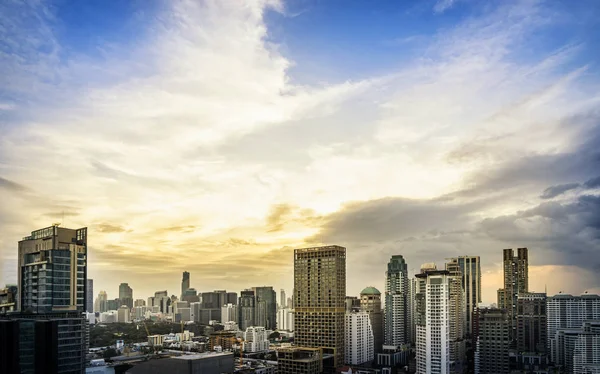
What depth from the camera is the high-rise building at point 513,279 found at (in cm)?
2172

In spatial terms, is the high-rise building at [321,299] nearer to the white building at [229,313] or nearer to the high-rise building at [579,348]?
the high-rise building at [579,348]

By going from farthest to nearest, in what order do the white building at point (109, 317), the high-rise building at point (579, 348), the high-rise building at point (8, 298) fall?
1. the white building at point (109, 317)
2. the high-rise building at point (579, 348)
3. the high-rise building at point (8, 298)

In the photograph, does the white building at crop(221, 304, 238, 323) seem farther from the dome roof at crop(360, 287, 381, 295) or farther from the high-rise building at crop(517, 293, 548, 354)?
the high-rise building at crop(517, 293, 548, 354)

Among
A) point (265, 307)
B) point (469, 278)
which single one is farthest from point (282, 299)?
point (469, 278)

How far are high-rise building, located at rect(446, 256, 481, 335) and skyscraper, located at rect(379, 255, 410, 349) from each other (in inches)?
87.7

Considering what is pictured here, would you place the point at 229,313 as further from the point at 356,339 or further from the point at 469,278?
the point at 469,278

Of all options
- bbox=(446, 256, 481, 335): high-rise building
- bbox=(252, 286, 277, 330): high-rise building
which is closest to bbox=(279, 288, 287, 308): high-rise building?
bbox=(252, 286, 277, 330): high-rise building

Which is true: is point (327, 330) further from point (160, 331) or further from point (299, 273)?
point (160, 331)

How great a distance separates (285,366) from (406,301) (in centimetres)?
981

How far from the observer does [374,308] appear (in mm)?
23188

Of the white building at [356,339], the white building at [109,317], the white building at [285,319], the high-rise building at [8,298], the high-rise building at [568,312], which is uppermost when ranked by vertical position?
the high-rise building at [8,298]

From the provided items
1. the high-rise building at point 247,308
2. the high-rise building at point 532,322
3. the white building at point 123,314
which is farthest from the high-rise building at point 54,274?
the high-rise building at point 247,308

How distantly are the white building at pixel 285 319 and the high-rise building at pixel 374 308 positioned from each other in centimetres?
820

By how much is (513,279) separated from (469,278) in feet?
5.95
